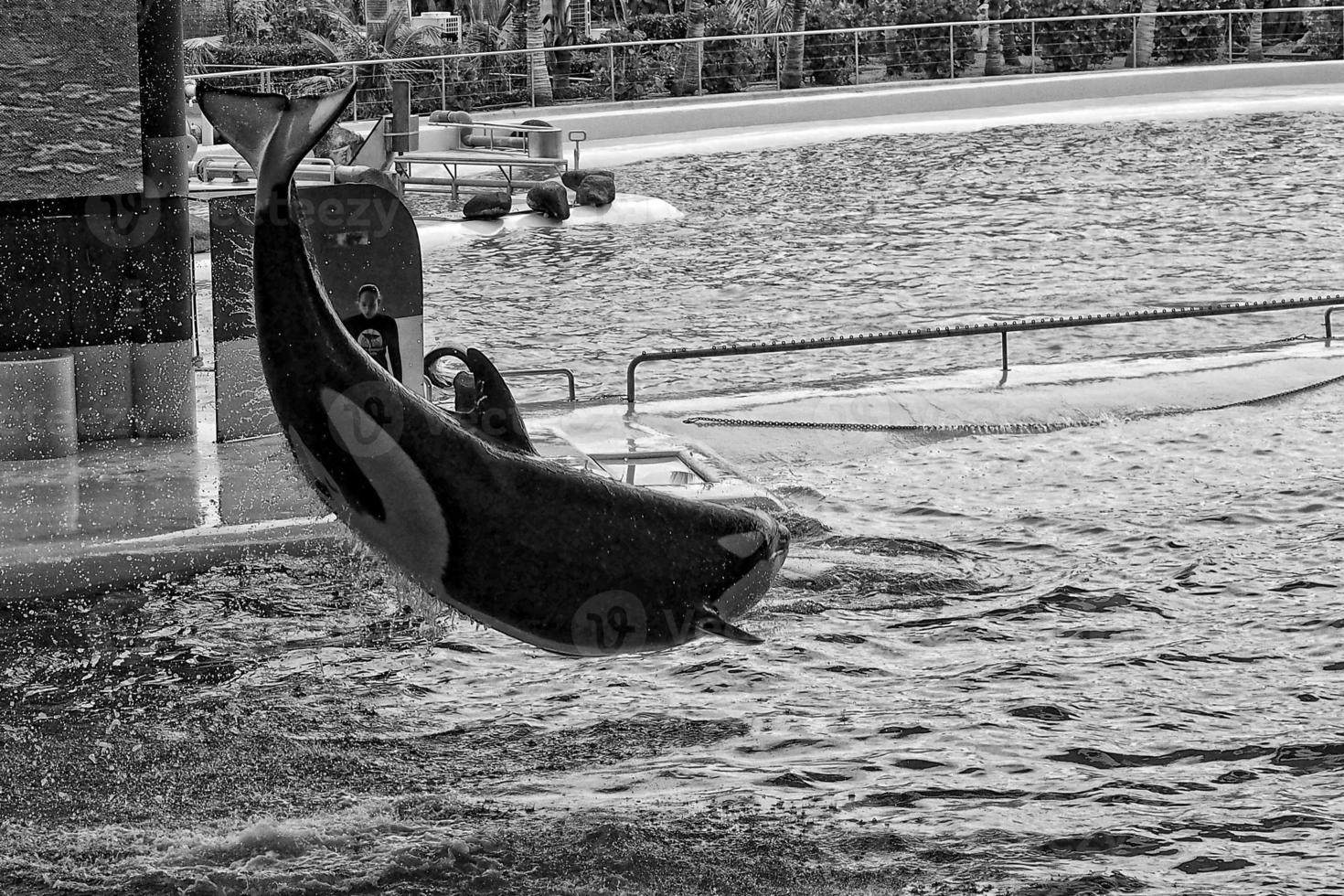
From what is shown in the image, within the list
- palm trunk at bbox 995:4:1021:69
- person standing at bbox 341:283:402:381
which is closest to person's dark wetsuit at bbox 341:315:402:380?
person standing at bbox 341:283:402:381

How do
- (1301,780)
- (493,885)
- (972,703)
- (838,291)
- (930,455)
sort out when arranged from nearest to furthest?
(493,885)
(1301,780)
(972,703)
(930,455)
(838,291)

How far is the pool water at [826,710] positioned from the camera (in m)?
5.19

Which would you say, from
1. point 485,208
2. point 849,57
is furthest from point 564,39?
point 485,208

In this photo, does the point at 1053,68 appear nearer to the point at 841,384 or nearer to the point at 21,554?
the point at 841,384

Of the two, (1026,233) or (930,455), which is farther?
(1026,233)

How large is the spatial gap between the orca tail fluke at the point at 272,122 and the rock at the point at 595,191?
15631 mm

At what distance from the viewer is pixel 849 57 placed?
28547 mm

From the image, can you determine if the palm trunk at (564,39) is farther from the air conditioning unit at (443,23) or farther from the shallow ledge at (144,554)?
the shallow ledge at (144,554)

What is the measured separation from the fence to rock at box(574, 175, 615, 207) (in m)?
6.21

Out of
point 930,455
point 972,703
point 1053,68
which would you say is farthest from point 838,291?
point 1053,68

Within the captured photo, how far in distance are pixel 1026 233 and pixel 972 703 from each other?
12.4 meters

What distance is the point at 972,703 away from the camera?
6391 mm

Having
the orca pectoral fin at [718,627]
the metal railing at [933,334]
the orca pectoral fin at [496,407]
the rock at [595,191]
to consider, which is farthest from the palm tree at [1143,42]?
the orca pectoral fin at [496,407]

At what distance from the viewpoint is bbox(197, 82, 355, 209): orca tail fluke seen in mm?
3467
